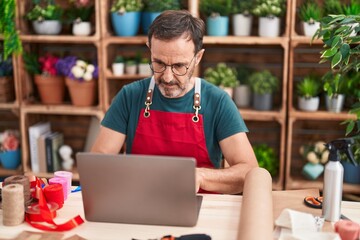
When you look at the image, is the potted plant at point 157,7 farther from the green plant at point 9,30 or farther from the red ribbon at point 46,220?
the red ribbon at point 46,220

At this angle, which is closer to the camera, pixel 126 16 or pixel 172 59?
pixel 172 59

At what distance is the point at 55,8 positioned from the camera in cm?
338

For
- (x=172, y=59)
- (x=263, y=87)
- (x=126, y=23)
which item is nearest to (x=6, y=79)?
(x=126, y=23)

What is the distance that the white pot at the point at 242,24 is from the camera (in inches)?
126

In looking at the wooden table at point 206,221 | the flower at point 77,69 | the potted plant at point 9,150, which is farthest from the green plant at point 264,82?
the potted plant at point 9,150

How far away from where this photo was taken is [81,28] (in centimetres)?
336

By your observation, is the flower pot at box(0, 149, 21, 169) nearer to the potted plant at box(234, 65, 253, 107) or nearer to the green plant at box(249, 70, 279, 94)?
the potted plant at box(234, 65, 253, 107)

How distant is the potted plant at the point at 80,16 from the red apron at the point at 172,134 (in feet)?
4.68

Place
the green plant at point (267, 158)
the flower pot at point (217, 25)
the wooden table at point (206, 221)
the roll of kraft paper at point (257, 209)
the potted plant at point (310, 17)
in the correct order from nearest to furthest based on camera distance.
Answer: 1. the roll of kraft paper at point (257, 209)
2. the wooden table at point (206, 221)
3. the potted plant at point (310, 17)
4. the flower pot at point (217, 25)
5. the green plant at point (267, 158)

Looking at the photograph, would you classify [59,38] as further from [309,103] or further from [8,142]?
[309,103]

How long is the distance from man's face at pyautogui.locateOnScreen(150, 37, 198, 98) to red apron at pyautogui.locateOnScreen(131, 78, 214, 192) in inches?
4.6

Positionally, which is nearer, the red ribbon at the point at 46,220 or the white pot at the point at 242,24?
the red ribbon at the point at 46,220

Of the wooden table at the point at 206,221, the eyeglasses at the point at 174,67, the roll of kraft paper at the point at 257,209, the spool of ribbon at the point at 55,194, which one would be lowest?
the wooden table at the point at 206,221

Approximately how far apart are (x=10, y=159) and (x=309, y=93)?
2.10 m
